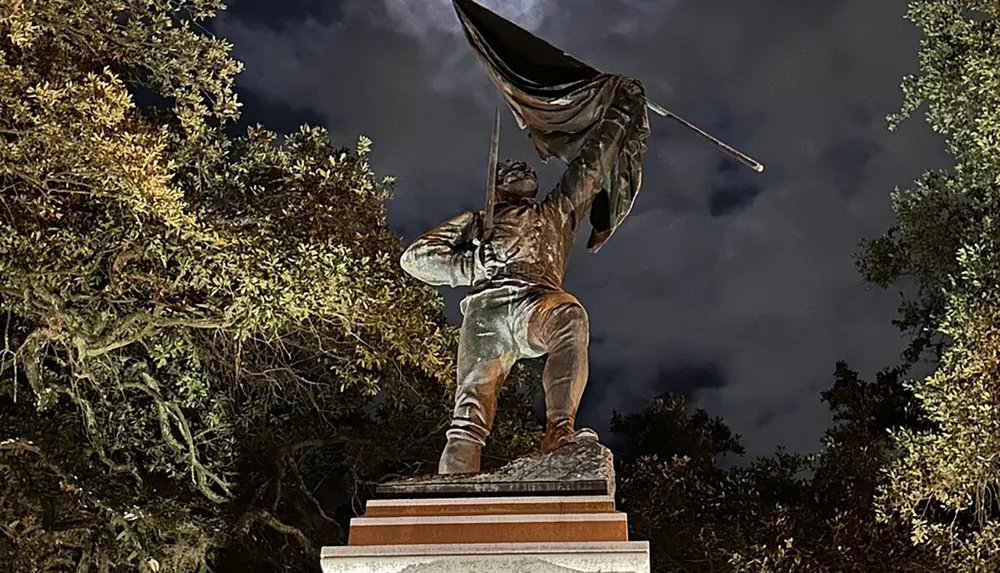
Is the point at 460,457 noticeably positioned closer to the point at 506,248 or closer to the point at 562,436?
the point at 562,436

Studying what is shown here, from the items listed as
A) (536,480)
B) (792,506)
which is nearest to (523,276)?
(536,480)

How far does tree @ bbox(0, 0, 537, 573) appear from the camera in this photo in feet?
22.8

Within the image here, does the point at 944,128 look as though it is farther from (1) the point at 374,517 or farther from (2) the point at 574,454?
(1) the point at 374,517

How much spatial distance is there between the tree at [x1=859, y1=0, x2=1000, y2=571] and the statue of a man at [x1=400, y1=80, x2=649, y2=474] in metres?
3.99

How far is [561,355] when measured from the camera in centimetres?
451

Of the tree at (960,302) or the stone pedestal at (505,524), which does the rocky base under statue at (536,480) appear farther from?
the tree at (960,302)

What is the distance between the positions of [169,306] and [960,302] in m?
6.08

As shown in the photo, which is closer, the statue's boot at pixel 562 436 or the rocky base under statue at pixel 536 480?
the rocky base under statue at pixel 536 480

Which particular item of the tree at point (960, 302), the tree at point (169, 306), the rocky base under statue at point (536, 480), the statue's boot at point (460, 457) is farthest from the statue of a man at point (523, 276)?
the tree at point (960, 302)

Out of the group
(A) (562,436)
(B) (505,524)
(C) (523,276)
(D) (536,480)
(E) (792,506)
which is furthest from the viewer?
(E) (792,506)

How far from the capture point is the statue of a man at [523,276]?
4.49 metres

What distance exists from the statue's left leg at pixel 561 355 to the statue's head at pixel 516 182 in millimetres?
810

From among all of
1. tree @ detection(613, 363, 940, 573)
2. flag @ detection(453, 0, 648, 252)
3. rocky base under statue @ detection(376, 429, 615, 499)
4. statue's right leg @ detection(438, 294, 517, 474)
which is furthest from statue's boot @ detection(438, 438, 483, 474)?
tree @ detection(613, 363, 940, 573)

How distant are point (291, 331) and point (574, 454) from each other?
4710 mm
